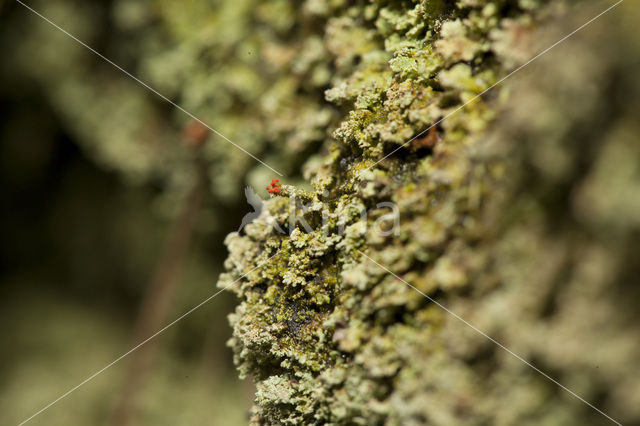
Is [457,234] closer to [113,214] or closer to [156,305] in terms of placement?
[156,305]

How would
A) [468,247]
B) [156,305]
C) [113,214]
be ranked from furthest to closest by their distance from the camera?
[113,214] < [156,305] < [468,247]

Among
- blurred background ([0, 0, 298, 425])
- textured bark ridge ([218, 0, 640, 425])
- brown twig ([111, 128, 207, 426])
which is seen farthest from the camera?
brown twig ([111, 128, 207, 426])

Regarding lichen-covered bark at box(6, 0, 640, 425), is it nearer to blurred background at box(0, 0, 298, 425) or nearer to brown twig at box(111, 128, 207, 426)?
blurred background at box(0, 0, 298, 425)

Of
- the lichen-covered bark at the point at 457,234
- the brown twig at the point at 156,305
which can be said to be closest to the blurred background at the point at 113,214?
the brown twig at the point at 156,305

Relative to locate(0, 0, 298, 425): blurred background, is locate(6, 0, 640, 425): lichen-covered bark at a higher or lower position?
lower

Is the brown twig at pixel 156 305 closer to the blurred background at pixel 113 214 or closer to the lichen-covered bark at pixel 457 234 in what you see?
the blurred background at pixel 113 214

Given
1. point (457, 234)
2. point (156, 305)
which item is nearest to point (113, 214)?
point (156, 305)

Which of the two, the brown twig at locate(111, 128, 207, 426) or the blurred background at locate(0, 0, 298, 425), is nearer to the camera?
the blurred background at locate(0, 0, 298, 425)

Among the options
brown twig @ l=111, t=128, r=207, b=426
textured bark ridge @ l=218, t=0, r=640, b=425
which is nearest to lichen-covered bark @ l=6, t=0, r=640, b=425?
textured bark ridge @ l=218, t=0, r=640, b=425

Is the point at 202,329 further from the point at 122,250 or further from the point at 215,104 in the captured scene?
the point at 215,104
